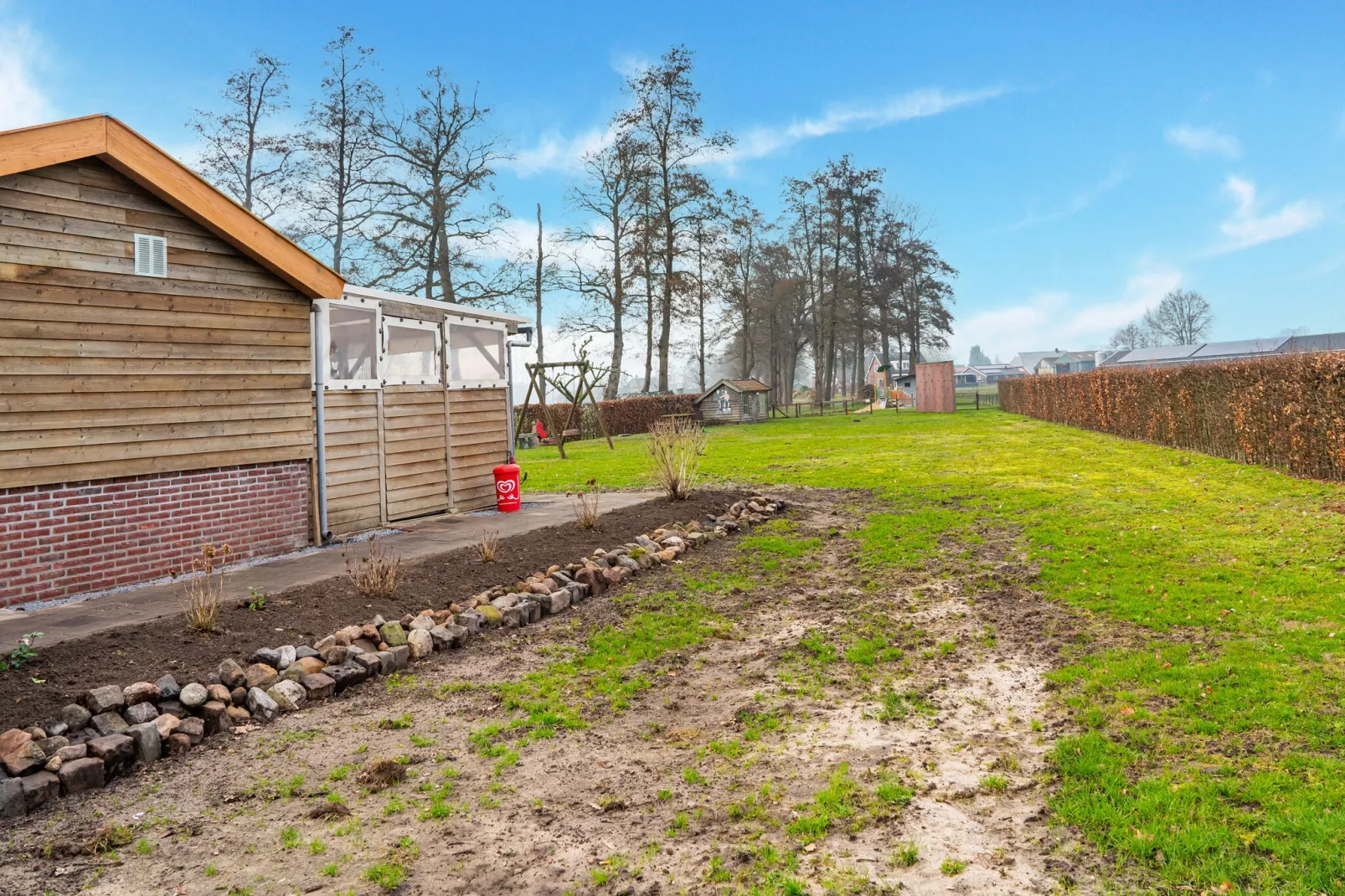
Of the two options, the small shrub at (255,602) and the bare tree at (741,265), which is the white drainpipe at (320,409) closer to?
the small shrub at (255,602)

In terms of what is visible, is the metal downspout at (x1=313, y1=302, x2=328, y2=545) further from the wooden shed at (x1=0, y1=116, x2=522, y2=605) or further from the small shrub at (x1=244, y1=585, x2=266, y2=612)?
the small shrub at (x1=244, y1=585, x2=266, y2=612)

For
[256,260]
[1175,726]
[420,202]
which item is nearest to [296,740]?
[1175,726]

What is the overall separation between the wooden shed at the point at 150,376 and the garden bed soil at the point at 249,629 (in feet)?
3.12

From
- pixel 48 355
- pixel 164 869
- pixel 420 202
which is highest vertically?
pixel 420 202

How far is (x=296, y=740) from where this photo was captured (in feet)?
14.8

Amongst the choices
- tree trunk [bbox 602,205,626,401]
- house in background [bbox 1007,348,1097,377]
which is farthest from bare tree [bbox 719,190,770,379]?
house in background [bbox 1007,348,1097,377]

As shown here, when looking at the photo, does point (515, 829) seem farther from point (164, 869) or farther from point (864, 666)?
point (864, 666)

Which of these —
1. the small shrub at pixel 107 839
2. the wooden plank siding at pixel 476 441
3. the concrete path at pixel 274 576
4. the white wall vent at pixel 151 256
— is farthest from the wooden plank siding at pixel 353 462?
the small shrub at pixel 107 839

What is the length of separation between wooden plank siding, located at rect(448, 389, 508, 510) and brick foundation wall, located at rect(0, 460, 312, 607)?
257cm

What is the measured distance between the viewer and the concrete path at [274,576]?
5996 millimetres

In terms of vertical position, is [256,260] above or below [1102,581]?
above

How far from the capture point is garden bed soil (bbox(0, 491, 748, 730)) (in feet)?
15.4

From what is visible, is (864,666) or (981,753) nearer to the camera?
(981,753)

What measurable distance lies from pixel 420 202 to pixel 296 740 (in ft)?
82.8
